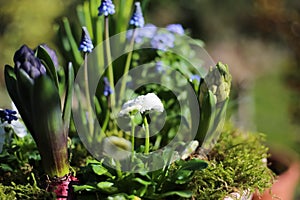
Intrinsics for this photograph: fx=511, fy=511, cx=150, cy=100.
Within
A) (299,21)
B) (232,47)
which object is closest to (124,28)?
(299,21)

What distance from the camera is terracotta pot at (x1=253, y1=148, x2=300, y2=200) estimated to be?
0.85 meters

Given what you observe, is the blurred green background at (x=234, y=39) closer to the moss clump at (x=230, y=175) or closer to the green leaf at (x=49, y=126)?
the moss clump at (x=230, y=175)

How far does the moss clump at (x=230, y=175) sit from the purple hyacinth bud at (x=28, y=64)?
0.93 ft

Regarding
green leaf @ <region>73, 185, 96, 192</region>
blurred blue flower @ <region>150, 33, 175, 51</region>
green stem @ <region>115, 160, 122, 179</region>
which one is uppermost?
blurred blue flower @ <region>150, 33, 175, 51</region>

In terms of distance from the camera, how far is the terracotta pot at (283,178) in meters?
0.85

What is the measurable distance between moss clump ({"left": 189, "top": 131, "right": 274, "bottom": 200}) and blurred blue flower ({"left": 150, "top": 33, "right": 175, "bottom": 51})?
0.23 m

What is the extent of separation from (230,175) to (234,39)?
2926 millimetres

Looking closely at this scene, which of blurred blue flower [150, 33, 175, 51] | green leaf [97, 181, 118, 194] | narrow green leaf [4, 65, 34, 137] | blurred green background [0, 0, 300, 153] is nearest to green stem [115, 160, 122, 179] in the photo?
green leaf [97, 181, 118, 194]

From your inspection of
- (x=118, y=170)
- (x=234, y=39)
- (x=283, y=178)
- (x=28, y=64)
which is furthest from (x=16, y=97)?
(x=234, y=39)

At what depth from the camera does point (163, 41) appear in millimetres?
1021

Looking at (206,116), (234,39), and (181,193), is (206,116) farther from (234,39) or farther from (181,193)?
(234,39)

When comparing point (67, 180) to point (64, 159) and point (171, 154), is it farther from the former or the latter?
point (171, 154)

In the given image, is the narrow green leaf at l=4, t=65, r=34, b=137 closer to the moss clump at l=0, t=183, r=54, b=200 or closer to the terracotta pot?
the moss clump at l=0, t=183, r=54, b=200

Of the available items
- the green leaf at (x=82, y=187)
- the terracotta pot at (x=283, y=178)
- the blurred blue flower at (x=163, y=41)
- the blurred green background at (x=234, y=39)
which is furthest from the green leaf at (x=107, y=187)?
the blurred green background at (x=234, y=39)
